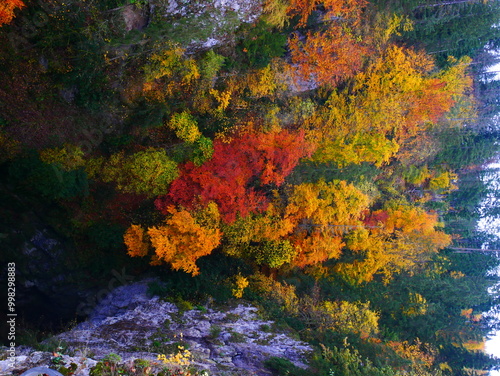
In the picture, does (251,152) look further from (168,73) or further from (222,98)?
(168,73)

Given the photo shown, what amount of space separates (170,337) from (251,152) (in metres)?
10.9

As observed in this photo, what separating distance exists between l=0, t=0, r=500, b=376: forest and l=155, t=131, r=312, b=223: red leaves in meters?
0.09

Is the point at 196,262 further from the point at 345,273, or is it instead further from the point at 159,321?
the point at 345,273

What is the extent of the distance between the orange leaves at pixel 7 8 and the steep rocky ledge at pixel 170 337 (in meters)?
13.1

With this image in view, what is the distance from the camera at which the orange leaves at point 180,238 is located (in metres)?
20.3

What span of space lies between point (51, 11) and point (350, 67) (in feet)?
57.7

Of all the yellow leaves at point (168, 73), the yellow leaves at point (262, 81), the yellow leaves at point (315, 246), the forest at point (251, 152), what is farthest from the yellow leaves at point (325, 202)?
the yellow leaves at point (168, 73)

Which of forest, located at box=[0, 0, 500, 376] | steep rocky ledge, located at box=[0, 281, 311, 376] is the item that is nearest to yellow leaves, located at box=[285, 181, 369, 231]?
forest, located at box=[0, 0, 500, 376]


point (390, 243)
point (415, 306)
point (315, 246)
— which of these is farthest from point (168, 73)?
point (415, 306)

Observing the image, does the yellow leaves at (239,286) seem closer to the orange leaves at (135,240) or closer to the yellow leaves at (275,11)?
the orange leaves at (135,240)

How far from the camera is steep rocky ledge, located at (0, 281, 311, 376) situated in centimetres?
1498

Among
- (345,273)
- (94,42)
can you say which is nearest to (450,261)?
(345,273)

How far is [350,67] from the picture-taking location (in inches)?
979

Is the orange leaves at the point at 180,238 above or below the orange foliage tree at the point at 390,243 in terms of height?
above
